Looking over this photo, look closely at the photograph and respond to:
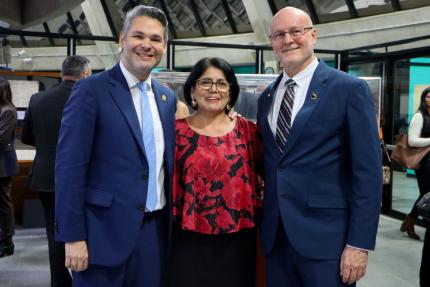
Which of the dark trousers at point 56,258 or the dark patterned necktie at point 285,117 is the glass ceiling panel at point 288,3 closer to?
the dark trousers at point 56,258

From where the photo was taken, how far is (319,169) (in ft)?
6.00

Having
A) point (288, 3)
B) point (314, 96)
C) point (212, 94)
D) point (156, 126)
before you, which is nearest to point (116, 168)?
point (156, 126)

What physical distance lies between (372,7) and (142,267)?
31.5 feet

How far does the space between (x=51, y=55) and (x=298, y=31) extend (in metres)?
15.0

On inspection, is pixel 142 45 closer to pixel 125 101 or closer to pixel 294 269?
pixel 125 101

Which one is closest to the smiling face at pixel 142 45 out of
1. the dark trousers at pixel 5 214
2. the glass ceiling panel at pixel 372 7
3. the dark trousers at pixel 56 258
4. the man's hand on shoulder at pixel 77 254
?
the man's hand on shoulder at pixel 77 254

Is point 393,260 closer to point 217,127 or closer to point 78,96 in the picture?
point 217,127

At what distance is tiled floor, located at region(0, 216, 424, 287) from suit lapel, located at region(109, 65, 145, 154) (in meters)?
2.57

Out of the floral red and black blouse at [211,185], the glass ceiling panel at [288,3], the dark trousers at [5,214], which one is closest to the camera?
the floral red and black blouse at [211,185]

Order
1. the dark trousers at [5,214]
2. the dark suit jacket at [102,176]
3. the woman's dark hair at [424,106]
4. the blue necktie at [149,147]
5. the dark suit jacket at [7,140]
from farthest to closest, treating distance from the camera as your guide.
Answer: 1. the woman's dark hair at [424,106]
2. the dark trousers at [5,214]
3. the dark suit jacket at [7,140]
4. the blue necktie at [149,147]
5. the dark suit jacket at [102,176]

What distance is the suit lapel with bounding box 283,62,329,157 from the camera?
1.82 m

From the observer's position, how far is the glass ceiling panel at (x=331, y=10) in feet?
35.3

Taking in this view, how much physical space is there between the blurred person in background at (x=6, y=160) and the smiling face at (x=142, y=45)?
2.82 m

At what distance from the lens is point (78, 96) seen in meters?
1.78
